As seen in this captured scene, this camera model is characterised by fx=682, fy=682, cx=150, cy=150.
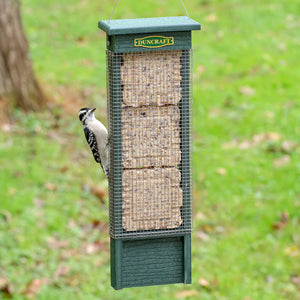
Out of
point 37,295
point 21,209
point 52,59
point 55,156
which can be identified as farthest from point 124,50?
point 52,59

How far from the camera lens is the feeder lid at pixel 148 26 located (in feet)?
15.6

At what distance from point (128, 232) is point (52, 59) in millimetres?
8192

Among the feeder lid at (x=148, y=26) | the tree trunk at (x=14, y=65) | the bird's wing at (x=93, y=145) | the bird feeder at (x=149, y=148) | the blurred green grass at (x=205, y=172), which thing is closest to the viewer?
the feeder lid at (x=148, y=26)

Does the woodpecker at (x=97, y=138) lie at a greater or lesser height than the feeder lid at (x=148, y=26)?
lesser

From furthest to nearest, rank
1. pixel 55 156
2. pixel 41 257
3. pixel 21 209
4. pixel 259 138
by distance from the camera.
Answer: pixel 259 138 < pixel 55 156 < pixel 21 209 < pixel 41 257

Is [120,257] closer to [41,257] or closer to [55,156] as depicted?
[41,257]

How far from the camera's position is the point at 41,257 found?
27.9 ft

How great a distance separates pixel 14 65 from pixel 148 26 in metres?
6.28

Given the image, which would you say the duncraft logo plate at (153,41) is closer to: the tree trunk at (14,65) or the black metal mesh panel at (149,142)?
the black metal mesh panel at (149,142)

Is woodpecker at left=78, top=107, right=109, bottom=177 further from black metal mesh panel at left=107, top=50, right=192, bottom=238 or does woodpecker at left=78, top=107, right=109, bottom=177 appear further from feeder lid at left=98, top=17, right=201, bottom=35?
feeder lid at left=98, top=17, right=201, bottom=35

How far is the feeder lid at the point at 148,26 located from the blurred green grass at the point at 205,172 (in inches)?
160

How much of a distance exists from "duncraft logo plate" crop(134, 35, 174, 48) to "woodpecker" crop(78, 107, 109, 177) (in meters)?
1.04

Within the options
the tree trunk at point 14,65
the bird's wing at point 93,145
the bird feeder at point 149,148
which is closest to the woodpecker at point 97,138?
the bird's wing at point 93,145

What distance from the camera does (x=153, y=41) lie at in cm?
486
